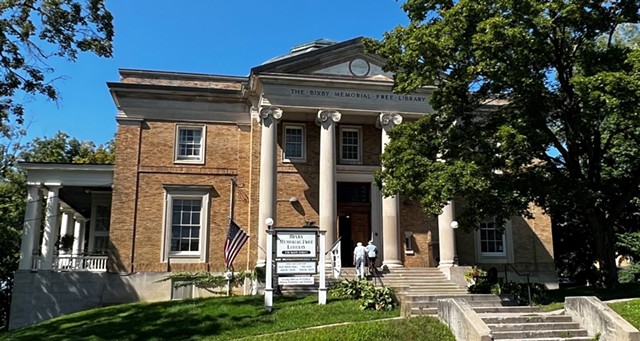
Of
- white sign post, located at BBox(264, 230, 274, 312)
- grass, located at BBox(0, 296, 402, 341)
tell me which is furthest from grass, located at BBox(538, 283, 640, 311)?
white sign post, located at BBox(264, 230, 274, 312)

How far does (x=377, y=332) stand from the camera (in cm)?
1210

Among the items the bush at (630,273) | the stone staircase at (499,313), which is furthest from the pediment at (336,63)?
the bush at (630,273)

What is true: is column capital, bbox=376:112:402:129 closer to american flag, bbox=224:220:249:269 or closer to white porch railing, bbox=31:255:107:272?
american flag, bbox=224:220:249:269

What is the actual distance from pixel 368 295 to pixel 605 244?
25.9 ft

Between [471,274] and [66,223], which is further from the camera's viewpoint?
[66,223]

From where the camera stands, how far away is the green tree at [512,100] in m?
14.2

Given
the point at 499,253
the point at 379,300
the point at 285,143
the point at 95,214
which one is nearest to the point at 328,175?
the point at 285,143

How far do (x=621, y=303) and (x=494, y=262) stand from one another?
471 inches

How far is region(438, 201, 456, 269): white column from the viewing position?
74.4ft

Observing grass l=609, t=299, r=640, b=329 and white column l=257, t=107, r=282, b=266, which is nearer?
grass l=609, t=299, r=640, b=329

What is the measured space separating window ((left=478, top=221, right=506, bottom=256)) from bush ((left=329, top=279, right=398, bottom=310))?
1060 cm

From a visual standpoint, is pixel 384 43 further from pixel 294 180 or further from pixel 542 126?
pixel 294 180

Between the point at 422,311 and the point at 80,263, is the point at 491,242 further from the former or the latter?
the point at 80,263

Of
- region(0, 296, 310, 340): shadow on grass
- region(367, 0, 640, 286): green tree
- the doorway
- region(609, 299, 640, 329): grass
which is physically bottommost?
region(0, 296, 310, 340): shadow on grass
